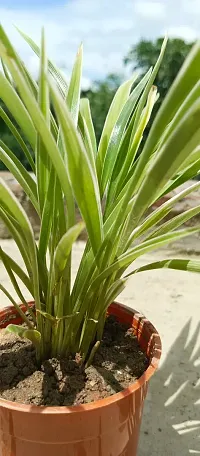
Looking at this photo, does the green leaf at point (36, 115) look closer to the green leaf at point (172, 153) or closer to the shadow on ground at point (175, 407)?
the green leaf at point (172, 153)

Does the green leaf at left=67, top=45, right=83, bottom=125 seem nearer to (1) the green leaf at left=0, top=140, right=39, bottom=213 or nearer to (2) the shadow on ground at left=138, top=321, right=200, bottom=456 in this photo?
(1) the green leaf at left=0, top=140, right=39, bottom=213

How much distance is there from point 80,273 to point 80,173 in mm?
226

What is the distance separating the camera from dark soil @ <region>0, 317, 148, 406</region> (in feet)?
2.36

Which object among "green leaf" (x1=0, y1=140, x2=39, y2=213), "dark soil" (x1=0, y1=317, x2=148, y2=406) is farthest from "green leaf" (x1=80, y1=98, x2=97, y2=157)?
"dark soil" (x1=0, y1=317, x2=148, y2=406)

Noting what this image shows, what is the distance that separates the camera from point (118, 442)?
76 cm

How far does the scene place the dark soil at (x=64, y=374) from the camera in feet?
2.36

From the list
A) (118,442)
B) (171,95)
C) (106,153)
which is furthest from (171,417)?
(171,95)

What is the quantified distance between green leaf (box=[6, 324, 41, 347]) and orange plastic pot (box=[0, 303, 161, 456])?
0.09 metres

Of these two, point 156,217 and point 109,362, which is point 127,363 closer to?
point 109,362

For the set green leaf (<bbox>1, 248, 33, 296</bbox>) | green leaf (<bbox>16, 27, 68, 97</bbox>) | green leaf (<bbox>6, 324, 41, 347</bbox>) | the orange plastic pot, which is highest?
green leaf (<bbox>16, 27, 68, 97</bbox>)

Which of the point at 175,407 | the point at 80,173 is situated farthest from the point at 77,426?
the point at 175,407

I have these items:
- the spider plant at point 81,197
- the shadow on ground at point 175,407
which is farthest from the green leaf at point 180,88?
the shadow on ground at point 175,407

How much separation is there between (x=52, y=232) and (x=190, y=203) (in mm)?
1123

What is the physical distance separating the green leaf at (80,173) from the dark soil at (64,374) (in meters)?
0.21
